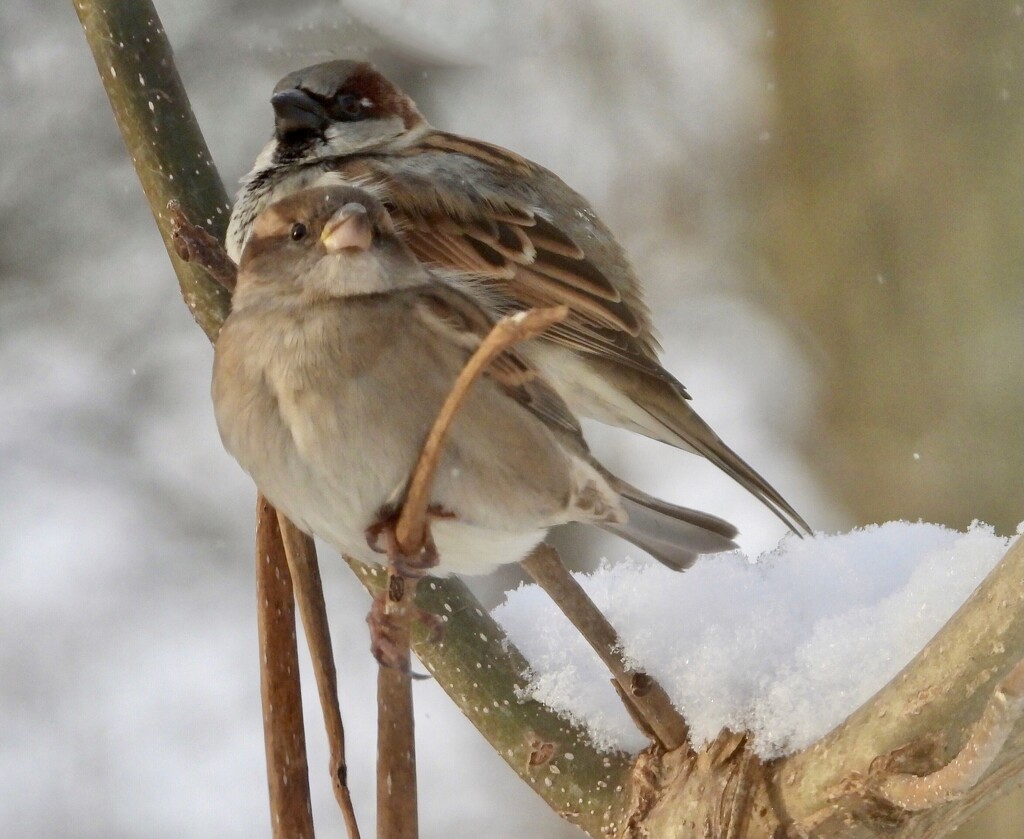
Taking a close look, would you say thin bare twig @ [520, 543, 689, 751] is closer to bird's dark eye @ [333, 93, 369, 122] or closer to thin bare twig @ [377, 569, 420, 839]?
thin bare twig @ [377, 569, 420, 839]

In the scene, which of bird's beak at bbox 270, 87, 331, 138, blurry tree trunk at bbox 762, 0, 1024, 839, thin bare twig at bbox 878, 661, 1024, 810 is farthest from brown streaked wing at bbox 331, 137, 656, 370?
blurry tree trunk at bbox 762, 0, 1024, 839

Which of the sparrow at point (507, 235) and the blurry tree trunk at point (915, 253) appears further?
the blurry tree trunk at point (915, 253)

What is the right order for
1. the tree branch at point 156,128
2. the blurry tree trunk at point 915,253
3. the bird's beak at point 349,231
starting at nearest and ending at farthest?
the bird's beak at point 349,231
the tree branch at point 156,128
the blurry tree trunk at point 915,253

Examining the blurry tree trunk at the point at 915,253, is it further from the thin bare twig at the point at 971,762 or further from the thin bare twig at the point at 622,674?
the thin bare twig at the point at 971,762

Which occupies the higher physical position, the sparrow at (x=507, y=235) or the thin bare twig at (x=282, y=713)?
the sparrow at (x=507, y=235)

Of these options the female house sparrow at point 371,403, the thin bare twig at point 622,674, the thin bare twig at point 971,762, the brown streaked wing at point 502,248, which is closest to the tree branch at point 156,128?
the female house sparrow at point 371,403

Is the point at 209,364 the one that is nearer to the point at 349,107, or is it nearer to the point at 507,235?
the point at 349,107

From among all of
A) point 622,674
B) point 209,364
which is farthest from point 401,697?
point 209,364
